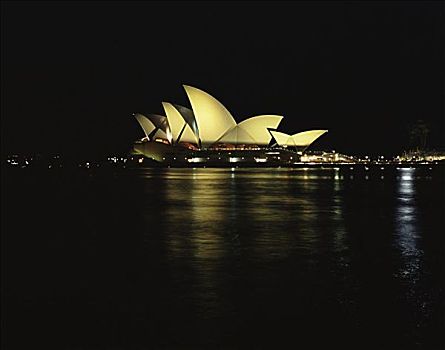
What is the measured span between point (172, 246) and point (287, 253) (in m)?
2.03

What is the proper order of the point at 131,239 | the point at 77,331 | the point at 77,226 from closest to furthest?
the point at 77,331, the point at 131,239, the point at 77,226

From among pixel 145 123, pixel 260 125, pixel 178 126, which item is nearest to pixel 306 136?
pixel 260 125

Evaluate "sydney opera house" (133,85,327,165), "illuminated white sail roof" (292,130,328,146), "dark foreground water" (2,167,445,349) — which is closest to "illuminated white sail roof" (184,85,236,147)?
"sydney opera house" (133,85,327,165)

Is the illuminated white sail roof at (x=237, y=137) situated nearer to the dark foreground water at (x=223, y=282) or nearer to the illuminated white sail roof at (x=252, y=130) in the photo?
the illuminated white sail roof at (x=252, y=130)

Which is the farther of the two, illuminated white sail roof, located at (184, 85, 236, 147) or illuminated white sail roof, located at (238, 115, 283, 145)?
illuminated white sail roof, located at (238, 115, 283, 145)

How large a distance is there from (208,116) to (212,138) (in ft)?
20.3

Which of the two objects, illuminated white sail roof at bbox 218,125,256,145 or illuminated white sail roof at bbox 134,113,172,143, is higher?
illuminated white sail roof at bbox 134,113,172,143

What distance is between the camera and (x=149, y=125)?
82.2 m

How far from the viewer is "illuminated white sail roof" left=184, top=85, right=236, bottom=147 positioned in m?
68.7

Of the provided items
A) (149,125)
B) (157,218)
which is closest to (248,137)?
(149,125)

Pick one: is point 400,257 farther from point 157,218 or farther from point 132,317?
point 157,218

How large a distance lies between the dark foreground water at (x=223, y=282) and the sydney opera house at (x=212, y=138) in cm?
5965

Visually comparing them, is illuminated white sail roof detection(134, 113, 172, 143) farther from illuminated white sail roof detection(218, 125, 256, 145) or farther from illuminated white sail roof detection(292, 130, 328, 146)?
illuminated white sail roof detection(292, 130, 328, 146)

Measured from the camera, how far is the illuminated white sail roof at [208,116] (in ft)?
225
